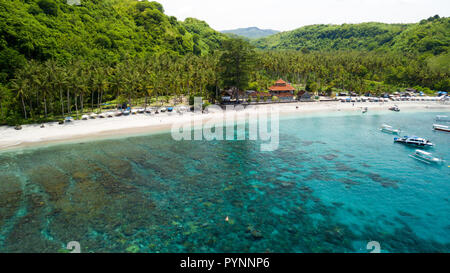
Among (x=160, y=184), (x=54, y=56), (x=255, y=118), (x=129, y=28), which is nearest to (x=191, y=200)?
(x=160, y=184)

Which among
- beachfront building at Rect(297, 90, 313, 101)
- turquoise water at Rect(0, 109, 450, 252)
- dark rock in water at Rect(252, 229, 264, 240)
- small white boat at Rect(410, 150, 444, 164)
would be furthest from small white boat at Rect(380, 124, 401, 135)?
dark rock in water at Rect(252, 229, 264, 240)

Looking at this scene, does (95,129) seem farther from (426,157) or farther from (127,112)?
(426,157)

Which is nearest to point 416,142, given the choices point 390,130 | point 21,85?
point 390,130

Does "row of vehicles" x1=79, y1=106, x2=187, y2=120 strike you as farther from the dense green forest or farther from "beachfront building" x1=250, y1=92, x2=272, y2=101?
"beachfront building" x1=250, y1=92, x2=272, y2=101

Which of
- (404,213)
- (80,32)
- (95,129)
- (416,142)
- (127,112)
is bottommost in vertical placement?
(404,213)

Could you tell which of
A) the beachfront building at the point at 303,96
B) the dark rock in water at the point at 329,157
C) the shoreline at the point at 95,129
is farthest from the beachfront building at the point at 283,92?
the dark rock in water at the point at 329,157

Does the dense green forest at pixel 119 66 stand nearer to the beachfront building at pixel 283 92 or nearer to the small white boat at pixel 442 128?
the beachfront building at pixel 283 92
